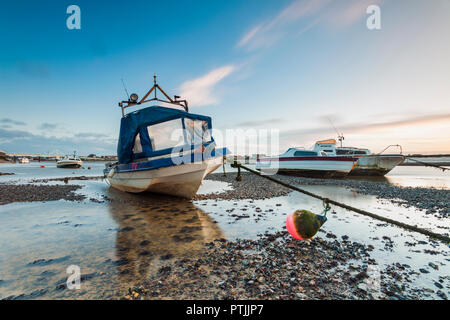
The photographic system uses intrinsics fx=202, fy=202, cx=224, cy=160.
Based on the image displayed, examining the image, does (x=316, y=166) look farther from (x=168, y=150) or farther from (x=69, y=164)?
(x=69, y=164)

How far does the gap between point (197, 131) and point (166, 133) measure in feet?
5.54

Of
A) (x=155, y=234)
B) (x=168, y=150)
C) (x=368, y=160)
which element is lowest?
(x=155, y=234)

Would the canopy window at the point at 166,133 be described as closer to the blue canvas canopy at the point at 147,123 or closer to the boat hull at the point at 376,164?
the blue canvas canopy at the point at 147,123

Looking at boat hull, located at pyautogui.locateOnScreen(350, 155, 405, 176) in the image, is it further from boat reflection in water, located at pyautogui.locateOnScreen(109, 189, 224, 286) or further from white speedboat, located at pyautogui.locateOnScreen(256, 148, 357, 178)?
boat reflection in water, located at pyautogui.locateOnScreen(109, 189, 224, 286)

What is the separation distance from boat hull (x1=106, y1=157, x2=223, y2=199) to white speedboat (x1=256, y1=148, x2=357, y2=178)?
653 inches

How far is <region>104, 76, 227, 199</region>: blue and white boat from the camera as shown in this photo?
9.87 m

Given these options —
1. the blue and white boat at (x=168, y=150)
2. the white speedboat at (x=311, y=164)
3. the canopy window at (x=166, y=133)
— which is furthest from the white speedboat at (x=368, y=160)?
the canopy window at (x=166, y=133)

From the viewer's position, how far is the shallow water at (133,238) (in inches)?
159

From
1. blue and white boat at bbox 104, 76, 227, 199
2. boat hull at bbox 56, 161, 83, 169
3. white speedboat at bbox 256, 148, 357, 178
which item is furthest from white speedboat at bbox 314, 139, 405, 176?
boat hull at bbox 56, 161, 83, 169

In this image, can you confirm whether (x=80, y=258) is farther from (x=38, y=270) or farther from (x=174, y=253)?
(x=174, y=253)

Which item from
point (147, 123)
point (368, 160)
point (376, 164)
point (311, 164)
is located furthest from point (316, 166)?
point (147, 123)

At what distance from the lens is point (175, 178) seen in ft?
33.7

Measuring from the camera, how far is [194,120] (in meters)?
11.1

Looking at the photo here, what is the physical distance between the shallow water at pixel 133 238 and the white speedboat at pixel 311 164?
12188 millimetres
